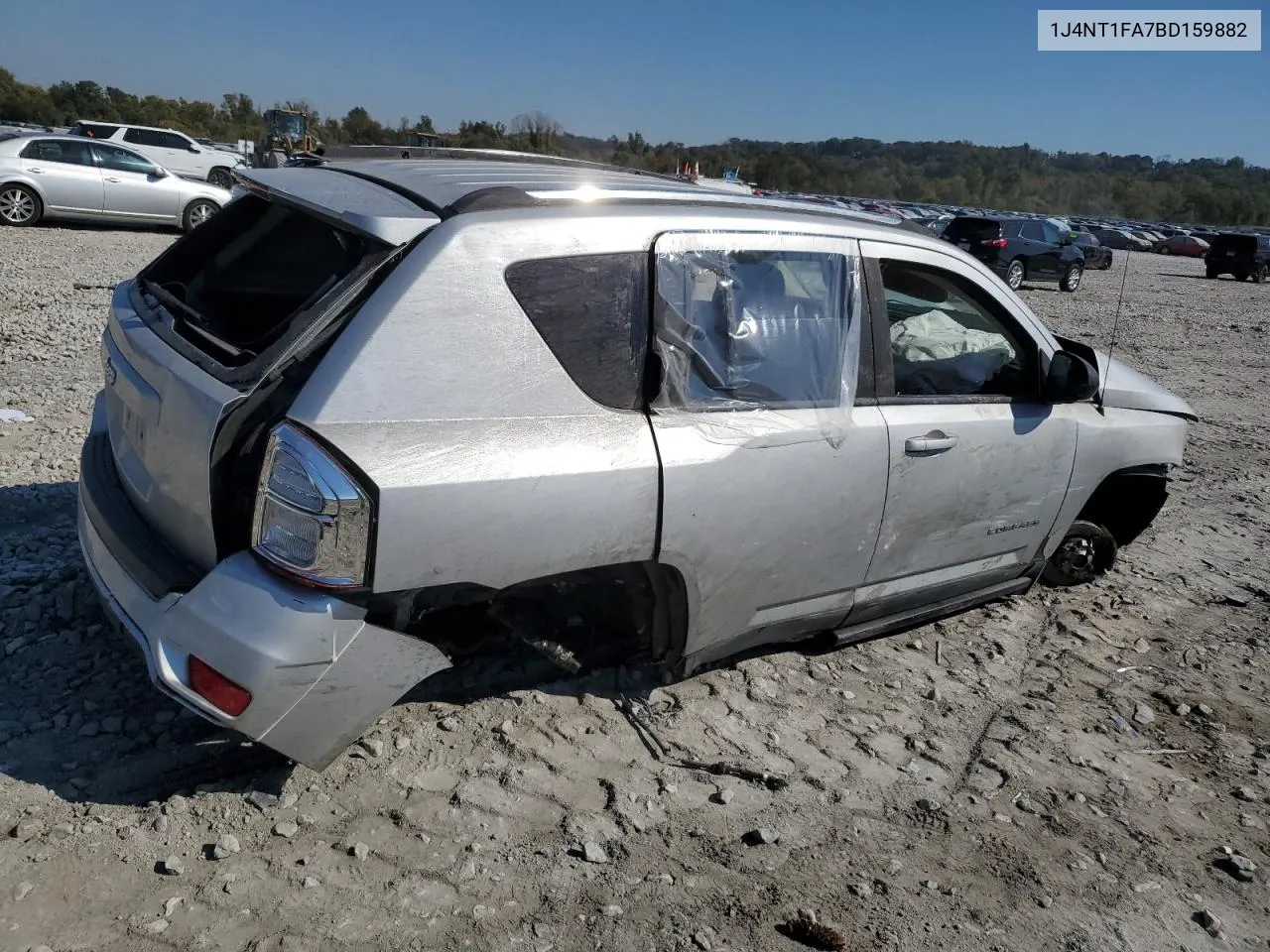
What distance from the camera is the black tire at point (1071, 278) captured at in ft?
78.2

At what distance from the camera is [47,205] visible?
16016 mm

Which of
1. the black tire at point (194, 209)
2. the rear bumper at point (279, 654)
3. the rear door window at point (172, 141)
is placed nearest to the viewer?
the rear bumper at point (279, 654)

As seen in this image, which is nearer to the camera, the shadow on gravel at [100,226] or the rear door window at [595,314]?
the rear door window at [595,314]

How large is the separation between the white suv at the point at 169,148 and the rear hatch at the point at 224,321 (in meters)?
21.4

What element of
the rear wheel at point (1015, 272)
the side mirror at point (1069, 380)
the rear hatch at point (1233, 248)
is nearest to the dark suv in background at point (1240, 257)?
the rear hatch at point (1233, 248)

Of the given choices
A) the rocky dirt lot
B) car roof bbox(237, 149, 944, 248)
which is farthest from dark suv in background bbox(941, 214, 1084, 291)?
car roof bbox(237, 149, 944, 248)

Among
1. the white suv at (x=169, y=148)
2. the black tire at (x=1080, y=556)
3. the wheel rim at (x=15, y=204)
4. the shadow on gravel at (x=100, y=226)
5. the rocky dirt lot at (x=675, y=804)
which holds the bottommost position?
the rocky dirt lot at (x=675, y=804)

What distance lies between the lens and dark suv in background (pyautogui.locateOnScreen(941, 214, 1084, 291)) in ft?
75.0

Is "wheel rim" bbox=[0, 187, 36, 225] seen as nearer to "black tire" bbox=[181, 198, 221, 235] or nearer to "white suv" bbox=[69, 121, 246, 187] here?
"black tire" bbox=[181, 198, 221, 235]

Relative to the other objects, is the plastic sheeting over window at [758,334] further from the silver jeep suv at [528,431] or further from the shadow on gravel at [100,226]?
the shadow on gravel at [100,226]

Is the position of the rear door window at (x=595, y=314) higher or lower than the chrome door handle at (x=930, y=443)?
higher

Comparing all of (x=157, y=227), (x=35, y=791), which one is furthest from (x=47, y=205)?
(x=35, y=791)

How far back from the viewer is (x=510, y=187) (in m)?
3.01

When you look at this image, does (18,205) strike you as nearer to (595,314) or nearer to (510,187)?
(510,187)
